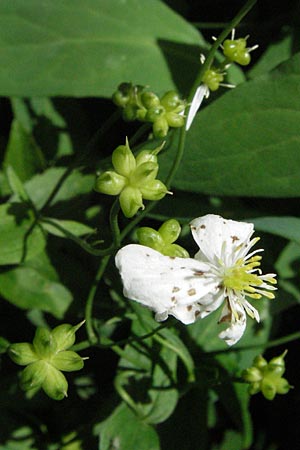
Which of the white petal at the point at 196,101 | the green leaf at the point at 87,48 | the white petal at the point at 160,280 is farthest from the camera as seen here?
the green leaf at the point at 87,48

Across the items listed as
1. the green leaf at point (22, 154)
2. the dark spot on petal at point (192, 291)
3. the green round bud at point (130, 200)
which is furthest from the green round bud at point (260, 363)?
the green leaf at point (22, 154)

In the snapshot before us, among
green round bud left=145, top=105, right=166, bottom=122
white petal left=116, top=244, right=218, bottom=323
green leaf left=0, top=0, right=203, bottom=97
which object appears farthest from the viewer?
green leaf left=0, top=0, right=203, bottom=97

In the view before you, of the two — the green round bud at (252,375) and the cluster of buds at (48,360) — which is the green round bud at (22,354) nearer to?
the cluster of buds at (48,360)

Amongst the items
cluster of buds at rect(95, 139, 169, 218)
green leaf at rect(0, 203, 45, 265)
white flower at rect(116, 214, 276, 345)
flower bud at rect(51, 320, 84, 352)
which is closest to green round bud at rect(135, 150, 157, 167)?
cluster of buds at rect(95, 139, 169, 218)

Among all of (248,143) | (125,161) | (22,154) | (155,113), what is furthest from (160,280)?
(22,154)

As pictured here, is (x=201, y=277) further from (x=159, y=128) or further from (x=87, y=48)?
(x=87, y=48)

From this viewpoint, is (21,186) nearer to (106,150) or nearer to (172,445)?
(106,150)

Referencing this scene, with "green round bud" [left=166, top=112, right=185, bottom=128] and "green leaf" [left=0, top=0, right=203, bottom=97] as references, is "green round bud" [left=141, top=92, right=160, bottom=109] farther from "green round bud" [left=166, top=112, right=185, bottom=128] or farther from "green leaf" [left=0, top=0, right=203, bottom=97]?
"green leaf" [left=0, top=0, right=203, bottom=97]
